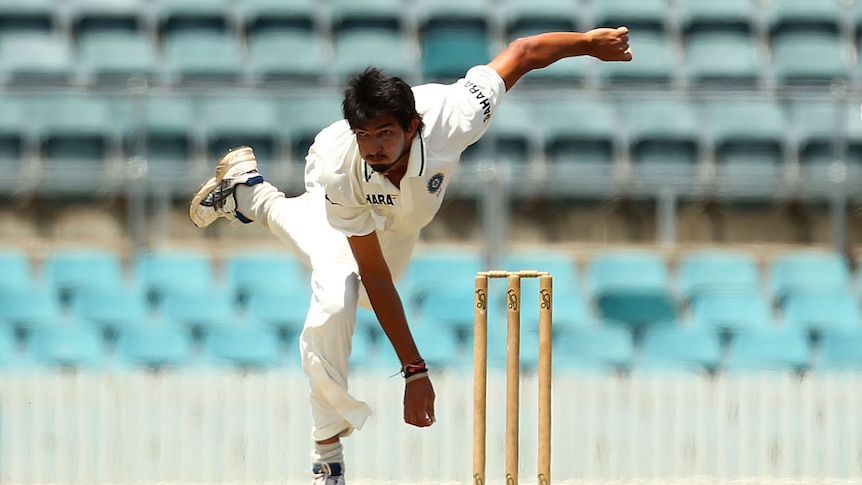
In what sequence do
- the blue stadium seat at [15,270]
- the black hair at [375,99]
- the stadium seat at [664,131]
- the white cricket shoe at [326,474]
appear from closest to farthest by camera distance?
the black hair at [375,99]
the white cricket shoe at [326,474]
the blue stadium seat at [15,270]
the stadium seat at [664,131]

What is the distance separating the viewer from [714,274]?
6.18 m

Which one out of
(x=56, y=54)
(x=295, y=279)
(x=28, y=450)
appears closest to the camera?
(x=28, y=450)

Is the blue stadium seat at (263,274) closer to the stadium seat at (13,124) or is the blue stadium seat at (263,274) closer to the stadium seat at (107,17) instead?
the stadium seat at (13,124)

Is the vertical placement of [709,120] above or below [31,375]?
above

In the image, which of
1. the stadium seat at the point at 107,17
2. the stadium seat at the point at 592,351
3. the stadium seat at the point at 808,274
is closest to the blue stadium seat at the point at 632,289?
the stadium seat at the point at 592,351

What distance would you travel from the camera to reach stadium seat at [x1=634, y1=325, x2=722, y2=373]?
5645mm

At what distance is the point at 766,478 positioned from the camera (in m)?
4.89

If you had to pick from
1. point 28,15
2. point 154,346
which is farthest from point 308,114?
point 28,15

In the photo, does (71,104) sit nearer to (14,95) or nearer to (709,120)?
(14,95)

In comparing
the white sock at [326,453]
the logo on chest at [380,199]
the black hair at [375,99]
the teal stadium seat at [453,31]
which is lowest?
the white sock at [326,453]

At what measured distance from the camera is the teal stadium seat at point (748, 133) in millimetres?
6664

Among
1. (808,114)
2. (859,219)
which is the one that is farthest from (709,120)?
(859,219)

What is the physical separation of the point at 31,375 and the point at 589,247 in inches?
112

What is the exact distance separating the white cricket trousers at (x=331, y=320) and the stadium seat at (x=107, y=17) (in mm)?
4417
